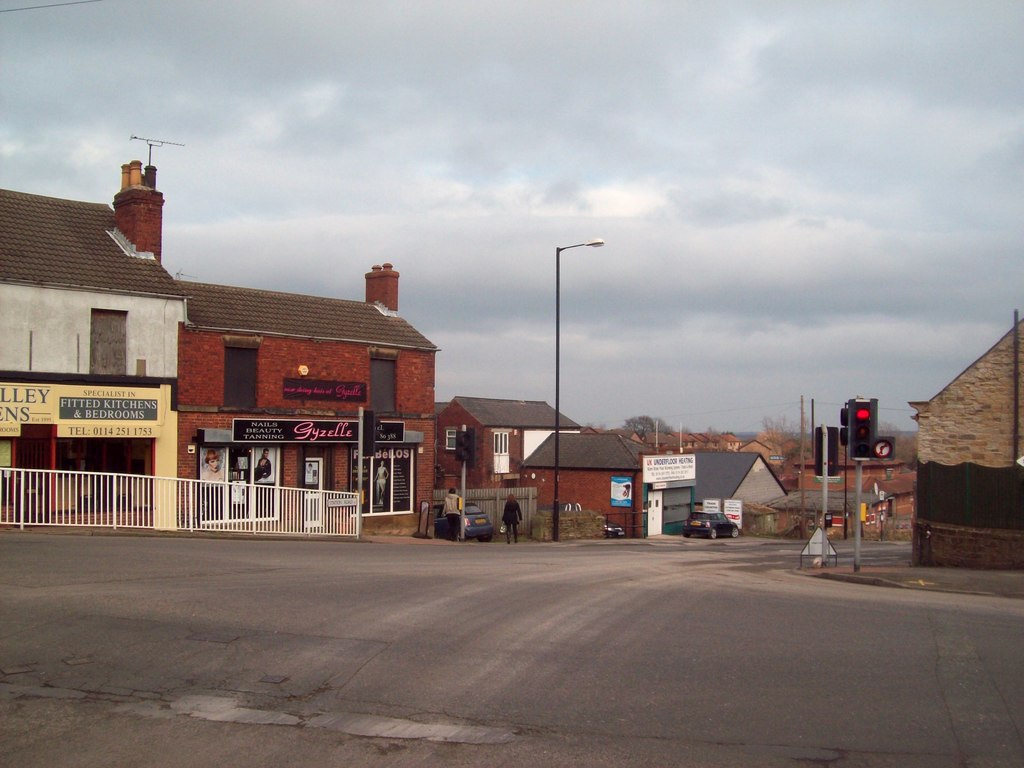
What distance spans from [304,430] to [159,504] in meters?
7.60

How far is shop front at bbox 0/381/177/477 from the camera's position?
23.6m

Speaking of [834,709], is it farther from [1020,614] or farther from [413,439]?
[413,439]

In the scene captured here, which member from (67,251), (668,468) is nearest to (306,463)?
(67,251)

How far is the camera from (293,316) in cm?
2986

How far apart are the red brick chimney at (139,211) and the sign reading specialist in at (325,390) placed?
535 cm

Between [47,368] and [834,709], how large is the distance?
22126 mm

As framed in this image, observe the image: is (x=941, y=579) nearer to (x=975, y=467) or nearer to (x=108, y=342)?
(x=975, y=467)

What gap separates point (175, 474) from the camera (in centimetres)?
2634

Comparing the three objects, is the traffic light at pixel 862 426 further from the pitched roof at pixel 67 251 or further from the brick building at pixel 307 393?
the pitched roof at pixel 67 251

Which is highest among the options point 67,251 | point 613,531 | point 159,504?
point 67,251

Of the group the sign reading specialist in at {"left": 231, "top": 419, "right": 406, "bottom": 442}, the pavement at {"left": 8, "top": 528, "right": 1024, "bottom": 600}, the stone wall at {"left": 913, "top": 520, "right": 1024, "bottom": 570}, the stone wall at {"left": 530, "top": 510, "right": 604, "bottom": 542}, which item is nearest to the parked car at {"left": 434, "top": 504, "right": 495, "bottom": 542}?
the sign reading specialist in at {"left": 231, "top": 419, "right": 406, "bottom": 442}

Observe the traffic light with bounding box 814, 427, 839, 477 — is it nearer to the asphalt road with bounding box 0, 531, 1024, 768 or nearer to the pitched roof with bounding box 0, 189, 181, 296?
the asphalt road with bounding box 0, 531, 1024, 768

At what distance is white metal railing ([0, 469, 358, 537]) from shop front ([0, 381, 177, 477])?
3.70 meters

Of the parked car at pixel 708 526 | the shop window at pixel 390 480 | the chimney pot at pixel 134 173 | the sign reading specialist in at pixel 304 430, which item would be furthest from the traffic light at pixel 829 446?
the parked car at pixel 708 526
